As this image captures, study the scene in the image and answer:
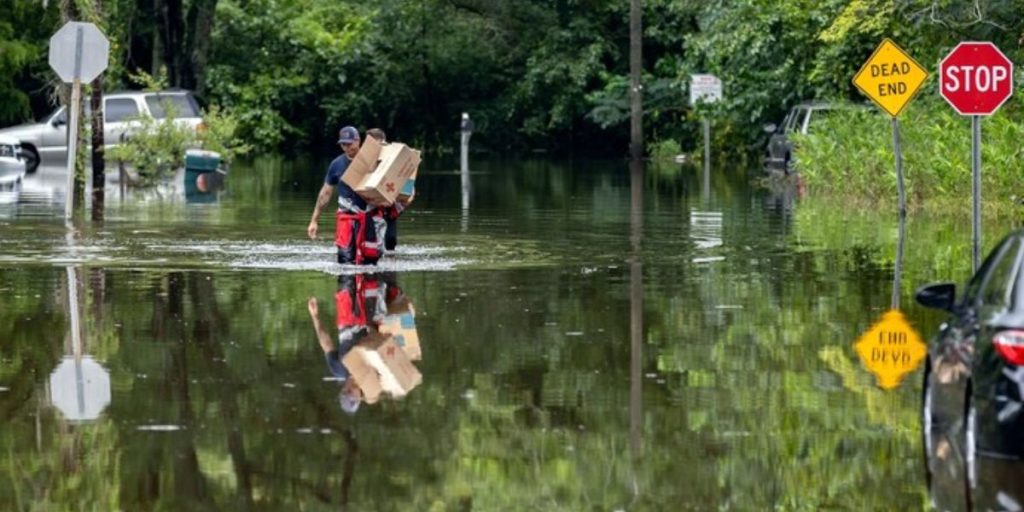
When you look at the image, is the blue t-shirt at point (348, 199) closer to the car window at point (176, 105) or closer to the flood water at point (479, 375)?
the flood water at point (479, 375)

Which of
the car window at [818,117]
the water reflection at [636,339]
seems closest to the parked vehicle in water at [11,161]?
the car window at [818,117]

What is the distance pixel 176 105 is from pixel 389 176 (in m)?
27.3

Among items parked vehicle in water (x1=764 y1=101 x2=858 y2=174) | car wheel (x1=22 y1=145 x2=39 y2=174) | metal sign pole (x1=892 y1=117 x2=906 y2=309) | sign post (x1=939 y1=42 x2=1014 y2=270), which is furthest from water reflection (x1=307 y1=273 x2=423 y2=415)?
car wheel (x1=22 y1=145 x2=39 y2=174)

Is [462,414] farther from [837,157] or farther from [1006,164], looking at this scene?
[837,157]

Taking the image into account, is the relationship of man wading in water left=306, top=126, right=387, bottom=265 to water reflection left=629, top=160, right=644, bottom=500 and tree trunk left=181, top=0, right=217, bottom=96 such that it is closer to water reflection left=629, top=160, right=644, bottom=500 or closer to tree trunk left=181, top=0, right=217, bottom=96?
water reflection left=629, top=160, right=644, bottom=500

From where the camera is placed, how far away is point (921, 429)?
37.1 feet

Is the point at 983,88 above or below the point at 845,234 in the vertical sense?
above

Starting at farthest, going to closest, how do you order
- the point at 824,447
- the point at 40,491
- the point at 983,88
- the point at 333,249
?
1. the point at 333,249
2. the point at 983,88
3. the point at 824,447
4. the point at 40,491

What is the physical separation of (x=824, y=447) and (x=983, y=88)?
1026 centimetres

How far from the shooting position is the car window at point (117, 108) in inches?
1948

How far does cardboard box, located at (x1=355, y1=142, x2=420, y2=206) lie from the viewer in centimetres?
2100

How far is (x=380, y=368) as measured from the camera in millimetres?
13609

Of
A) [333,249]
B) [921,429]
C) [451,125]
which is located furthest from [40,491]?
[451,125]

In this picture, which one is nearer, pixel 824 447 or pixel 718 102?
pixel 824 447
